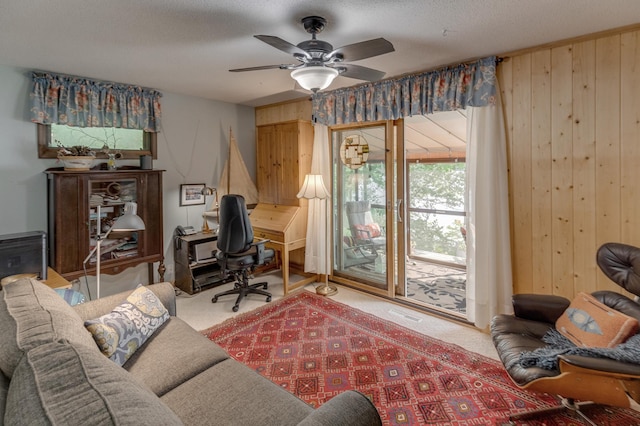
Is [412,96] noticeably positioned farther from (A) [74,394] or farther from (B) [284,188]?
(A) [74,394]

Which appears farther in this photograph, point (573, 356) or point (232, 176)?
point (232, 176)

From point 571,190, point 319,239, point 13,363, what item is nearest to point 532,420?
point 571,190

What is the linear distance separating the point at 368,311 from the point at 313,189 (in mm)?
1431

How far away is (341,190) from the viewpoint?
13.9 ft

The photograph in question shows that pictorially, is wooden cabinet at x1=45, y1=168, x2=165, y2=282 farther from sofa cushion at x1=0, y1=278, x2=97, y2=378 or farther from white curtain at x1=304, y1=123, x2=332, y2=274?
white curtain at x1=304, y1=123, x2=332, y2=274

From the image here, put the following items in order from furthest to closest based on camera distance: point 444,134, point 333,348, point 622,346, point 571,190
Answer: point 444,134
point 333,348
point 571,190
point 622,346

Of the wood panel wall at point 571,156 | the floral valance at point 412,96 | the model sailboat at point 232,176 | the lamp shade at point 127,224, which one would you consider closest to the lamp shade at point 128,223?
the lamp shade at point 127,224

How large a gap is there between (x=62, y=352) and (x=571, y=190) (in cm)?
313

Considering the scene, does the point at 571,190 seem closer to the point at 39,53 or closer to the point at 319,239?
the point at 319,239

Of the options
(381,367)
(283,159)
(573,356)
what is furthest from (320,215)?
(573,356)

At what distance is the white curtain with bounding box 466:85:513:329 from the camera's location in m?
2.83

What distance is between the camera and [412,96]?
3.28 meters

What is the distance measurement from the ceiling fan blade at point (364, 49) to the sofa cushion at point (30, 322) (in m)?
1.87

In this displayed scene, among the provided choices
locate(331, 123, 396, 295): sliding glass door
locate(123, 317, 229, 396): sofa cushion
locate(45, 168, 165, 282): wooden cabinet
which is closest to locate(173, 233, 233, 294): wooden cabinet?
locate(45, 168, 165, 282): wooden cabinet
